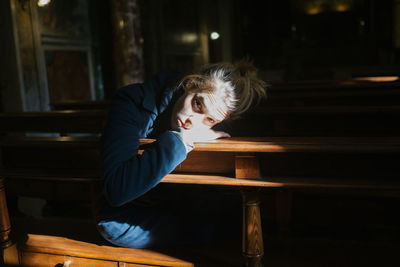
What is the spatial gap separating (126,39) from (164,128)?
16.0ft

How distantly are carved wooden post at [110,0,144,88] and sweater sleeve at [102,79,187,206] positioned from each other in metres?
5.13

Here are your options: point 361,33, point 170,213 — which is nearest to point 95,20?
point 170,213

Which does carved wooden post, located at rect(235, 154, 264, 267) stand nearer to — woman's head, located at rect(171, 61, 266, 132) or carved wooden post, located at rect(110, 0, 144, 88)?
woman's head, located at rect(171, 61, 266, 132)

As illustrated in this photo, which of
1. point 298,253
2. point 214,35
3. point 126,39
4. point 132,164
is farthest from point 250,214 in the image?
point 214,35

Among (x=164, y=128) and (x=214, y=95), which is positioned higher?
(x=214, y=95)

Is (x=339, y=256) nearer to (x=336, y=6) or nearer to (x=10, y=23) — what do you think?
(x=10, y=23)

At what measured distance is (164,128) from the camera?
1781 millimetres

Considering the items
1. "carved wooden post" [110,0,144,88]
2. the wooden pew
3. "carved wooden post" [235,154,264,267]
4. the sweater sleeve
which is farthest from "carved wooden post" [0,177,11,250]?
"carved wooden post" [110,0,144,88]

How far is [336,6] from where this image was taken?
11758mm

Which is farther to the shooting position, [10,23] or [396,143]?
[10,23]

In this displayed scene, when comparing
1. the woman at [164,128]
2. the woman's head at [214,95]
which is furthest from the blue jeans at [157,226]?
the woman's head at [214,95]

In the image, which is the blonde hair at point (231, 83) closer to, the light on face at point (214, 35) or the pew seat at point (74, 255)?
the pew seat at point (74, 255)

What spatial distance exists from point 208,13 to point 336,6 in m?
4.64

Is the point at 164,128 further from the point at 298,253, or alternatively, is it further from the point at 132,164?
the point at 298,253
